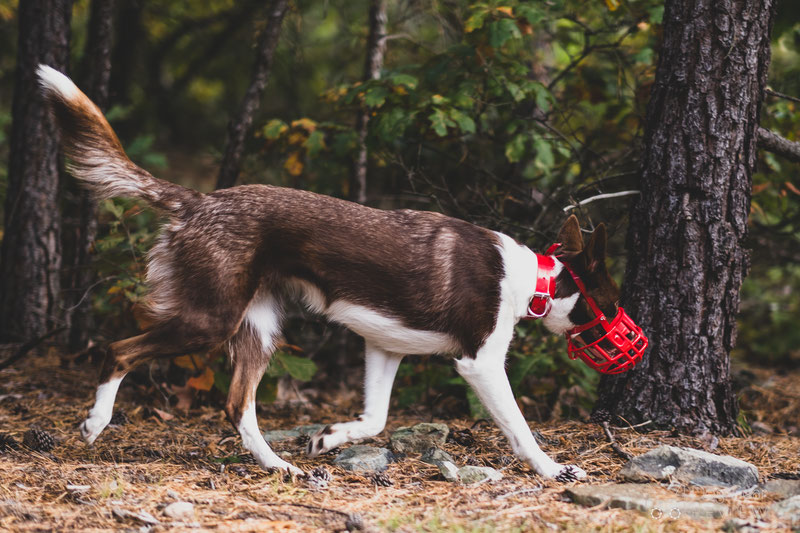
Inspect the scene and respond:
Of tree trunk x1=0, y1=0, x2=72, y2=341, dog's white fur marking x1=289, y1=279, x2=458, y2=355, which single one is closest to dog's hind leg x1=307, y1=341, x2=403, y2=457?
dog's white fur marking x1=289, y1=279, x2=458, y2=355

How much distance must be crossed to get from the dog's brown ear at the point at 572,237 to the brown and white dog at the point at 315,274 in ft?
0.30

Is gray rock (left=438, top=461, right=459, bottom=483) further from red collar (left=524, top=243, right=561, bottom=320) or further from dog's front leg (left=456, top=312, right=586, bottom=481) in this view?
red collar (left=524, top=243, right=561, bottom=320)

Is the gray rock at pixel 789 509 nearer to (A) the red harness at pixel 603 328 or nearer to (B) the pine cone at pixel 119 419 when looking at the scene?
(A) the red harness at pixel 603 328

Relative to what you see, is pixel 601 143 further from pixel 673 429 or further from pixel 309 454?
pixel 309 454

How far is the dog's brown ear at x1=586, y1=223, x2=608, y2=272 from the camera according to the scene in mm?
3434

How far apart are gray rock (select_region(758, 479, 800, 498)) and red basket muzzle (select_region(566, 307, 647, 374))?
757 mm

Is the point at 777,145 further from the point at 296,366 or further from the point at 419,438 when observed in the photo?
the point at 296,366

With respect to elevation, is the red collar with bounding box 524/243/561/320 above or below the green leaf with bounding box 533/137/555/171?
below

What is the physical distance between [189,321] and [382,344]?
0.94 m

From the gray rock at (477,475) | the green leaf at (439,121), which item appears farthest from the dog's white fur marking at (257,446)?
the green leaf at (439,121)

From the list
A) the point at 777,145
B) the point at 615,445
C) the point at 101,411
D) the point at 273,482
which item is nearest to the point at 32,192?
the point at 101,411

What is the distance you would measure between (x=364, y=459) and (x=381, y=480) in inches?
9.9

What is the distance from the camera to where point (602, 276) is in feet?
11.7

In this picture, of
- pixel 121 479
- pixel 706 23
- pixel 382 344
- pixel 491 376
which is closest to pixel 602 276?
pixel 491 376
